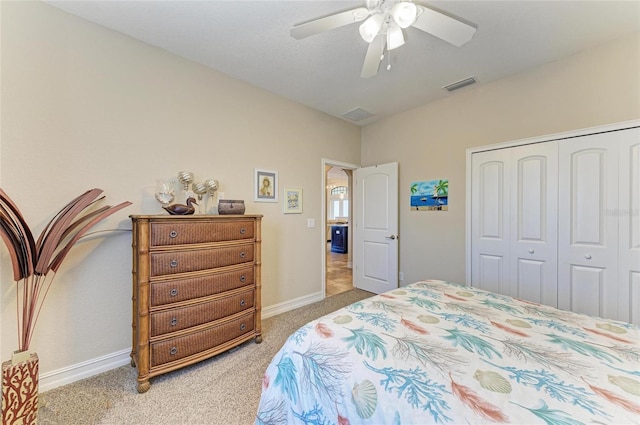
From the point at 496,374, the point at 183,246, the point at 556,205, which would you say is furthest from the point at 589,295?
the point at 183,246

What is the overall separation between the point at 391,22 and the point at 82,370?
3345 millimetres

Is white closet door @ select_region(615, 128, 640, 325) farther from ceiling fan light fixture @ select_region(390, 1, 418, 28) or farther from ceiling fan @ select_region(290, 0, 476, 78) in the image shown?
ceiling fan light fixture @ select_region(390, 1, 418, 28)

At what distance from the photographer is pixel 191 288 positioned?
1.98m

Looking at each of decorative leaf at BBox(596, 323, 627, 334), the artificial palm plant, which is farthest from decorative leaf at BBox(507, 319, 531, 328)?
the artificial palm plant

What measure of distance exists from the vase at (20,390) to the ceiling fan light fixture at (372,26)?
2770 mm

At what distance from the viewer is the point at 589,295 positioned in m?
2.22

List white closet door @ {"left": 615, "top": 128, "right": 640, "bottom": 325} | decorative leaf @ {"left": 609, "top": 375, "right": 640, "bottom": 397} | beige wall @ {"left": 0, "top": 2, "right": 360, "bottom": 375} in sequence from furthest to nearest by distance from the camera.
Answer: white closet door @ {"left": 615, "top": 128, "right": 640, "bottom": 325} → beige wall @ {"left": 0, "top": 2, "right": 360, "bottom": 375} → decorative leaf @ {"left": 609, "top": 375, "right": 640, "bottom": 397}

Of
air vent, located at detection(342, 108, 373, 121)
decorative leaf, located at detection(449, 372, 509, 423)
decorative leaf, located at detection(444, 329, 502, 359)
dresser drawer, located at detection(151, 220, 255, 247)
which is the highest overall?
air vent, located at detection(342, 108, 373, 121)

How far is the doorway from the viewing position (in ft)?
12.4

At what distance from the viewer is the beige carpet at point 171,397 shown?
5.05 ft

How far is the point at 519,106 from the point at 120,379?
4.47 meters

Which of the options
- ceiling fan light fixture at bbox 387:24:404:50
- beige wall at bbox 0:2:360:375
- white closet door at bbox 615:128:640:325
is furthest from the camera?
white closet door at bbox 615:128:640:325

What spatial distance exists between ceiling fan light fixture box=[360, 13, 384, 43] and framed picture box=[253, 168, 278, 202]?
1.83 metres

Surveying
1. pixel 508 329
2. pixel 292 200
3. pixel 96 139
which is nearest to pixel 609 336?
pixel 508 329
